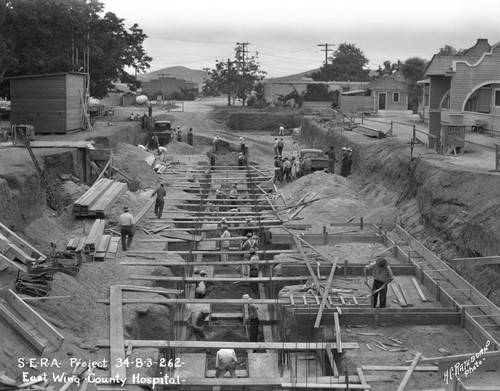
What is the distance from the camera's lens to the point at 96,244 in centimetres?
1720

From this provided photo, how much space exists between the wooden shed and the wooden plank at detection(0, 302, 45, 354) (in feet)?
64.3

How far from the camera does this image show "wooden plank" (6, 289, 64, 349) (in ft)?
36.4

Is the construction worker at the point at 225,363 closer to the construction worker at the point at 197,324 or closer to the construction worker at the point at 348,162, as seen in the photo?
the construction worker at the point at 197,324

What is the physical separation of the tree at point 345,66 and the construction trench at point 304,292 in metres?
66.7

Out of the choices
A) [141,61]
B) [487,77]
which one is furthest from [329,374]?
[141,61]

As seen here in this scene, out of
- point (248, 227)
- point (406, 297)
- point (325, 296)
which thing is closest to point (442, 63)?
point (248, 227)

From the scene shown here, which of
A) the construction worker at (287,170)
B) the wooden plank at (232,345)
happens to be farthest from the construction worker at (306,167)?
the wooden plank at (232,345)

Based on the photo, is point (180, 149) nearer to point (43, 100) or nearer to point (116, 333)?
point (43, 100)

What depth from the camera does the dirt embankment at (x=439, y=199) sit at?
49.9 feet

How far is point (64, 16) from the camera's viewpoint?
32.8 m

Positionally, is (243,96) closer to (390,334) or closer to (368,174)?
(368,174)

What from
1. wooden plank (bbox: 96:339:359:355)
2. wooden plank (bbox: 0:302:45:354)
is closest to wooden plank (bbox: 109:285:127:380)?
wooden plank (bbox: 96:339:359:355)

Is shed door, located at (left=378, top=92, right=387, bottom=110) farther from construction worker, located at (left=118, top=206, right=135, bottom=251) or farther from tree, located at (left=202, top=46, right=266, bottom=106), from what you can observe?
construction worker, located at (left=118, top=206, right=135, bottom=251)

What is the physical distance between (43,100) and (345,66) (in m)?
70.4
